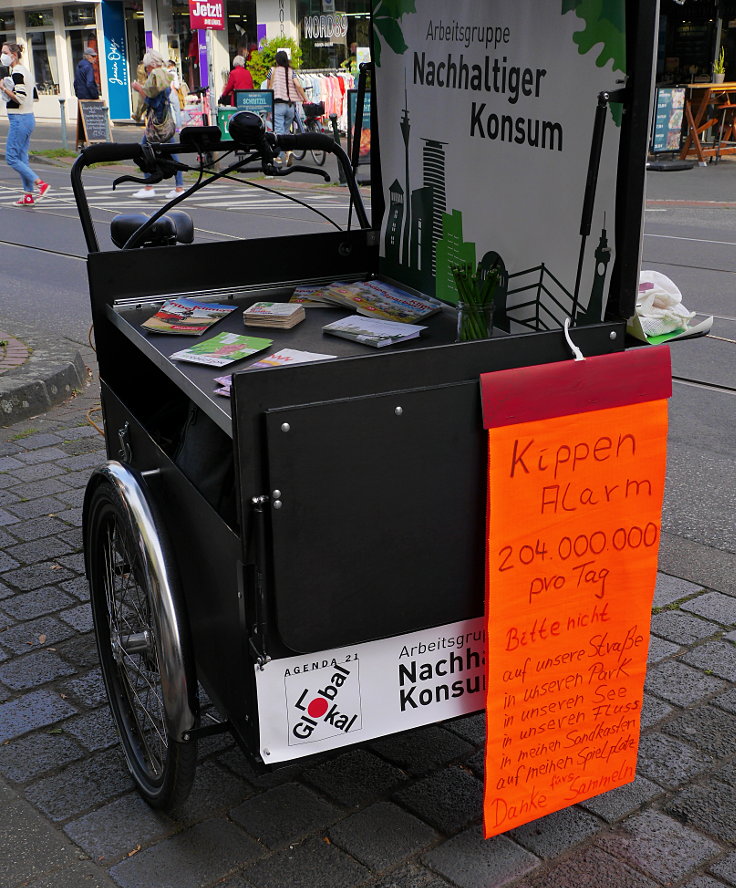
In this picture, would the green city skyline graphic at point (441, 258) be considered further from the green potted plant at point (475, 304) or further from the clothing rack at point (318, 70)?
the clothing rack at point (318, 70)

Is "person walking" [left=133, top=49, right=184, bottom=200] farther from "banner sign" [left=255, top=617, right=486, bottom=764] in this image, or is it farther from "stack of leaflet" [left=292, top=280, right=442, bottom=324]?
"banner sign" [left=255, top=617, right=486, bottom=764]

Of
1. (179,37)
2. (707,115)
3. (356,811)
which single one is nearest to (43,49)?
(179,37)

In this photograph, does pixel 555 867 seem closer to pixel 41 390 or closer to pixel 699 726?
pixel 699 726

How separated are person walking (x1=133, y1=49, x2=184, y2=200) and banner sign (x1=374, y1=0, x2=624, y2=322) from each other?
12.9 meters

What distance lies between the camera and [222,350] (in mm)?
2742

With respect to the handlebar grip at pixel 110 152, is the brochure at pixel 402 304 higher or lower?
lower

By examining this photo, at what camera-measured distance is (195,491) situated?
2385mm

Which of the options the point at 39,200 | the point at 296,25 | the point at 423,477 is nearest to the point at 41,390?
the point at 423,477

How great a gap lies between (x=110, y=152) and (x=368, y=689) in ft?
6.56

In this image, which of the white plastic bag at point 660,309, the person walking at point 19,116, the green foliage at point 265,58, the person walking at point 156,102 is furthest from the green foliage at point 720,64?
the white plastic bag at point 660,309

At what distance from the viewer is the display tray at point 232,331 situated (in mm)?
2512

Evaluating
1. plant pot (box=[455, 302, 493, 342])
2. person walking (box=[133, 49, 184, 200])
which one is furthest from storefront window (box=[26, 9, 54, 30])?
plant pot (box=[455, 302, 493, 342])

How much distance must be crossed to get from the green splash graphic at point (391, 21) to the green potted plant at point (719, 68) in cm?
1920

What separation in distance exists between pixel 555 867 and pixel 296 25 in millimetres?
32152
